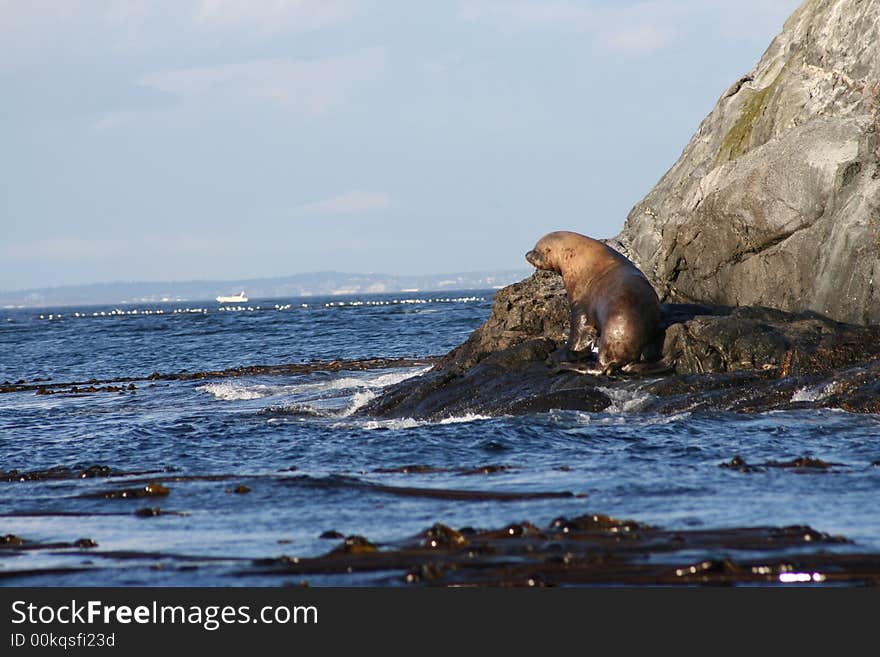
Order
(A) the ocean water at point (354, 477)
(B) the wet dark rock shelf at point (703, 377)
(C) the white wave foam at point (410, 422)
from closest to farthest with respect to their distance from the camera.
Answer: (A) the ocean water at point (354, 477)
(B) the wet dark rock shelf at point (703, 377)
(C) the white wave foam at point (410, 422)

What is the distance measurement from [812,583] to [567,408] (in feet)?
26.1

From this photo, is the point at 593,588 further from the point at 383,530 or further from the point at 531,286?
the point at 531,286

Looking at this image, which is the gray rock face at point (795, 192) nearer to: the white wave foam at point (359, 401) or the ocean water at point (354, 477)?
the ocean water at point (354, 477)

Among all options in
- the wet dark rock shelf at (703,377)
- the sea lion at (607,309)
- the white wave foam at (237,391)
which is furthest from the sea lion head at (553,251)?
the white wave foam at (237,391)

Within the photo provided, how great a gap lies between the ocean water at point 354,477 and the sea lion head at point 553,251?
3.23 m

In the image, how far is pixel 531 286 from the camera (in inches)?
750

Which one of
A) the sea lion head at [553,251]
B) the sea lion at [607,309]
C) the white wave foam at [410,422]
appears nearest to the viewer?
the white wave foam at [410,422]

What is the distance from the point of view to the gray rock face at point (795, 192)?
15742 mm

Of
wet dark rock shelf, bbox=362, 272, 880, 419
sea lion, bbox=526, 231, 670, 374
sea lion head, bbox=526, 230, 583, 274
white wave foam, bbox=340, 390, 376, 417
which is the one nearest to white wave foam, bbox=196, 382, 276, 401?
white wave foam, bbox=340, 390, 376, 417

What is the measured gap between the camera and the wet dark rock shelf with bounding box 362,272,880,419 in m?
13.0

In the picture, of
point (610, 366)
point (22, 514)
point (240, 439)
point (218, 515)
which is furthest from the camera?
point (610, 366)

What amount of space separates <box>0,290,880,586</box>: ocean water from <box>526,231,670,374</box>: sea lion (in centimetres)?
119

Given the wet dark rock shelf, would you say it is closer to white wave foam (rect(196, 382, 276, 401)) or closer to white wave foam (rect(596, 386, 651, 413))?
white wave foam (rect(596, 386, 651, 413))

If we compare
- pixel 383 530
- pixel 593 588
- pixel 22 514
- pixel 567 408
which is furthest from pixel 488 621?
pixel 567 408
